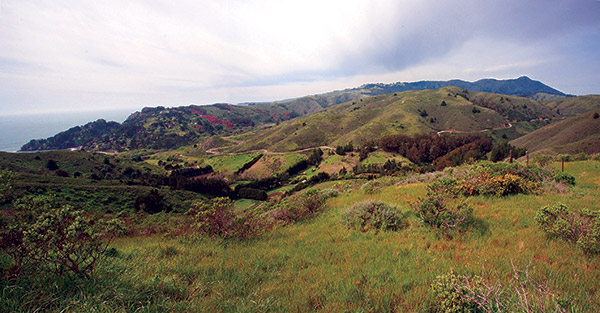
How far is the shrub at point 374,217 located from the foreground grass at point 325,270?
0.46 m

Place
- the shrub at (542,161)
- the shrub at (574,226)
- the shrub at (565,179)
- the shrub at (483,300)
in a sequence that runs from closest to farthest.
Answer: the shrub at (483,300) < the shrub at (574,226) < the shrub at (565,179) < the shrub at (542,161)

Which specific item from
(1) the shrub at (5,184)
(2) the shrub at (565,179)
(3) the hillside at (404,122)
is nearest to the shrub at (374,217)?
(1) the shrub at (5,184)

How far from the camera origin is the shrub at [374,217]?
6.78 metres

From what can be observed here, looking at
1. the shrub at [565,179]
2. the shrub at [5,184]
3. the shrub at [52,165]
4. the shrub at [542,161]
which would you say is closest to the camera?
the shrub at [5,184]

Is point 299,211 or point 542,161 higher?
point 299,211

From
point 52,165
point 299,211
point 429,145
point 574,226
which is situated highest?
point 574,226

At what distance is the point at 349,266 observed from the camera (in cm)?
436

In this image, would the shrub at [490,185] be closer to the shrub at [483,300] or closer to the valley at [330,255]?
the valley at [330,255]

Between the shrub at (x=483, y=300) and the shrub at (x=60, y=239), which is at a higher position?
the shrub at (x=60, y=239)

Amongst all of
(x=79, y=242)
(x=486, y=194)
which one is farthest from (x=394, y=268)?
(x=486, y=194)

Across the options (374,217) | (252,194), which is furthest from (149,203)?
(374,217)

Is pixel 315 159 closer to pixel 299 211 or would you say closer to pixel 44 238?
pixel 299 211

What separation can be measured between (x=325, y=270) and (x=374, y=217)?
3412 millimetres

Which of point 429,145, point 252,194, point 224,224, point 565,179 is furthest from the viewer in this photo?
point 429,145
